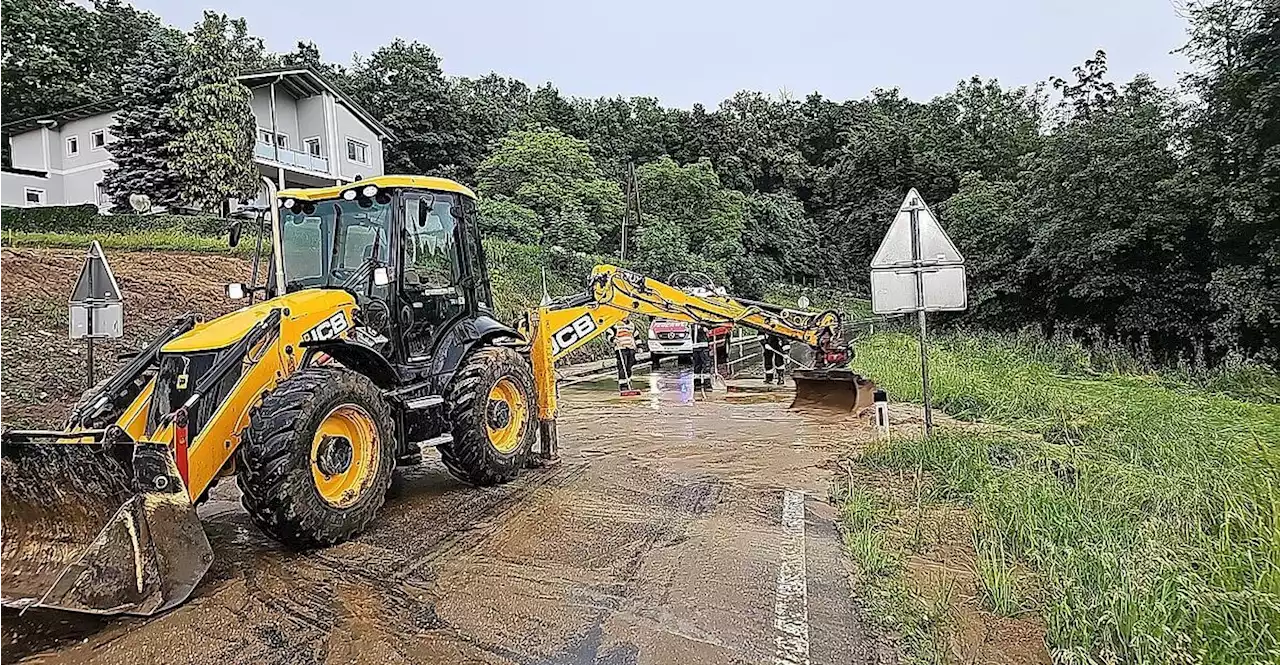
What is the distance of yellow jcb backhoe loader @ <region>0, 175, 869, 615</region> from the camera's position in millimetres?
4273

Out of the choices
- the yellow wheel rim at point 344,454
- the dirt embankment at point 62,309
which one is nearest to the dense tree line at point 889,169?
the dirt embankment at point 62,309

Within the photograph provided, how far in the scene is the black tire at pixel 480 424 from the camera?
6.73 m

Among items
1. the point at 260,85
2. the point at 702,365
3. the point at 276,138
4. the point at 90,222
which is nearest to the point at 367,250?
the point at 702,365

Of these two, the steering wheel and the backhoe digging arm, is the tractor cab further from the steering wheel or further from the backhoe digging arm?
the backhoe digging arm

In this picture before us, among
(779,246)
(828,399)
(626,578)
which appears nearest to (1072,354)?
(828,399)

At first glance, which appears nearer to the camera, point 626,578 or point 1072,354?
point 626,578

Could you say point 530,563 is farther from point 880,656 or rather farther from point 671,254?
point 671,254

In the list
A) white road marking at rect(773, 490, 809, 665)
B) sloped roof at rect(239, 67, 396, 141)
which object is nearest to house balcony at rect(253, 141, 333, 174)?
sloped roof at rect(239, 67, 396, 141)

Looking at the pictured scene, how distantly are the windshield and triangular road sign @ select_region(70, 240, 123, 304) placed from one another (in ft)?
11.5

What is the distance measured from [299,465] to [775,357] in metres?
12.2

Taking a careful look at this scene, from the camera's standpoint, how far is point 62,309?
12.7 meters

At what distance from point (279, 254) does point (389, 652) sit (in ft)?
12.2

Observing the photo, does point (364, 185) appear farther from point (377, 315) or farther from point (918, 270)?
point (918, 270)

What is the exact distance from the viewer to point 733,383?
16.5 metres
